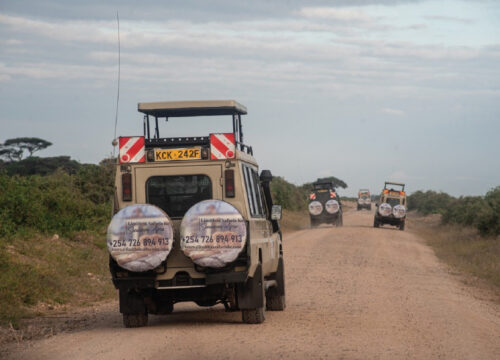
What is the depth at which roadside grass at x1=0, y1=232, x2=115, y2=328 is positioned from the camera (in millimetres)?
13805

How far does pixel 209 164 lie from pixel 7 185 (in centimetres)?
1091

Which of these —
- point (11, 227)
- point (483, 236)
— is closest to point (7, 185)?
point (11, 227)

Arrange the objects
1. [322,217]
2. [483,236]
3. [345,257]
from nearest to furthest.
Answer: [345,257], [483,236], [322,217]

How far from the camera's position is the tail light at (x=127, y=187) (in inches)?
403

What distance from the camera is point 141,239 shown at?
9.57 m

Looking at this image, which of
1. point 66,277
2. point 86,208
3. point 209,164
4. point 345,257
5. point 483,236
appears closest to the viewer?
point 209,164

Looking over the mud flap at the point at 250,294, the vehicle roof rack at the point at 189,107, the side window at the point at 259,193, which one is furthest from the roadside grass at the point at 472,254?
the vehicle roof rack at the point at 189,107

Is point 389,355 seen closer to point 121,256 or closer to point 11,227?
point 121,256

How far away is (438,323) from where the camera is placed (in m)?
11.1

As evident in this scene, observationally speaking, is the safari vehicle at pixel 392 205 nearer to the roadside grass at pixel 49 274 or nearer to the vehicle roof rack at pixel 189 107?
the roadside grass at pixel 49 274

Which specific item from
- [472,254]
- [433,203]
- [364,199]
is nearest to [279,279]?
[472,254]

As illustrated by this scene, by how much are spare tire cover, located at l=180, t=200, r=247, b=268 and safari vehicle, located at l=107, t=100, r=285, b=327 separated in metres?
0.01

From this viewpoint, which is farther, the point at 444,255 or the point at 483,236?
the point at 483,236

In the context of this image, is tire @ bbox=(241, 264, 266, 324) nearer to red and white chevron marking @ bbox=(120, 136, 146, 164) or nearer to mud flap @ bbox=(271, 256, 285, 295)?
mud flap @ bbox=(271, 256, 285, 295)
